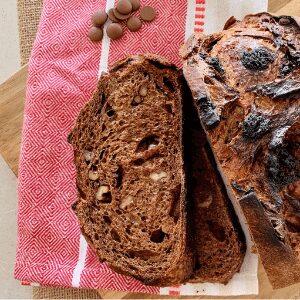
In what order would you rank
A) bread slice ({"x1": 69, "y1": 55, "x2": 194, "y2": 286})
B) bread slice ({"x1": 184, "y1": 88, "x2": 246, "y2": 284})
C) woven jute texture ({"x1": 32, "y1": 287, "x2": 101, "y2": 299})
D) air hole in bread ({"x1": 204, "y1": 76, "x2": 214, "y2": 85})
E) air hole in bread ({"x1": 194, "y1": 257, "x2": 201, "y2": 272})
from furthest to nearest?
woven jute texture ({"x1": 32, "y1": 287, "x2": 101, "y2": 299}), air hole in bread ({"x1": 194, "y1": 257, "x2": 201, "y2": 272}), bread slice ({"x1": 184, "y1": 88, "x2": 246, "y2": 284}), bread slice ({"x1": 69, "y1": 55, "x2": 194, "y2": 286}), air hole in bread ({"x1": 204, "y1": 76, "x2": 214, "y2": 85})

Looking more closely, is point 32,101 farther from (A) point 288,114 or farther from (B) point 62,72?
(A) point 288,114

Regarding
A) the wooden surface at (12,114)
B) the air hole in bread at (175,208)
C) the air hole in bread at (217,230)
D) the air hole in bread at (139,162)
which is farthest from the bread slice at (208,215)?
the wooden surface at (12,114)

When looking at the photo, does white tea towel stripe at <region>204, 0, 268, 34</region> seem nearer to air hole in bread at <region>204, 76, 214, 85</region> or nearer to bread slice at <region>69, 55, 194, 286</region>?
bread slice at <region>69, 55, 194, 286</region>

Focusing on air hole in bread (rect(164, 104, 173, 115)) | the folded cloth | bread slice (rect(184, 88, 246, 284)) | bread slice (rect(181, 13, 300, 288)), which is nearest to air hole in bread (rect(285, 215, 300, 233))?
bread slice (rect(181, 13, 300, 288))

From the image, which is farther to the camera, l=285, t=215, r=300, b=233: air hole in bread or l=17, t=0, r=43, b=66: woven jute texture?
l=17, t=0, r=43, b=66: woven jute texture

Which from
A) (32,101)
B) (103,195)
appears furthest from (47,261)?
(32,101)

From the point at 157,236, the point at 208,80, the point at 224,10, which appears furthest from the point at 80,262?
the point at 224,10

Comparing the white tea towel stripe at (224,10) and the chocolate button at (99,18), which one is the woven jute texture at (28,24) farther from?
the white tea towel stripe at (224,10)
